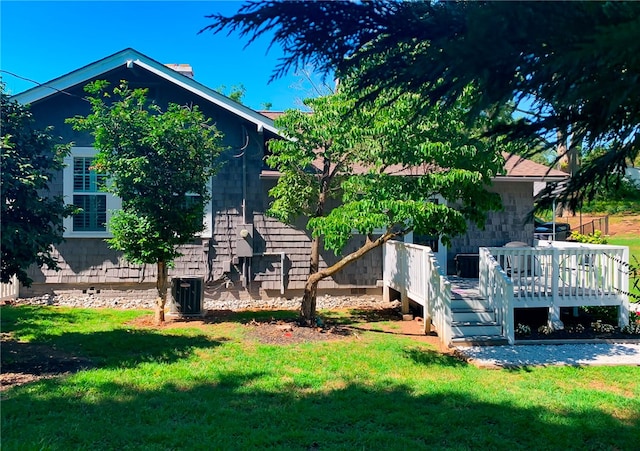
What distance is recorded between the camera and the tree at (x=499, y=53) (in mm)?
1751

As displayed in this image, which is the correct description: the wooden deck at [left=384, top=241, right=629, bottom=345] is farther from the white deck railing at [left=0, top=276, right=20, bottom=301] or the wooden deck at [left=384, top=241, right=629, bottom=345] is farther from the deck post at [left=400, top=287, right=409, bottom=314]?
the white deck railing at [left=0, top=276, right=20, bottom=301]

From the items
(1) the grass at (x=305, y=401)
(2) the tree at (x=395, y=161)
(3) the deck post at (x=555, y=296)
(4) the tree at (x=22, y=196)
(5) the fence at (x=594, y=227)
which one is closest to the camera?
(1) the grass at (x=305, y=401)

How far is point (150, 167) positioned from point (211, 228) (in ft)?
8.73

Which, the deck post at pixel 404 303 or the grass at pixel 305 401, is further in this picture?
the deck post at pixel 404 303

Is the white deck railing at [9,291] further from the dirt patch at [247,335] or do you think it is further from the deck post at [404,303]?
the deck post at [404,303]

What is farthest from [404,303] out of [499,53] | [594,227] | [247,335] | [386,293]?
[594,227]

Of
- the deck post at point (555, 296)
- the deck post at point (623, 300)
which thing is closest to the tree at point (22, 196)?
the deck post at point (555, 296)

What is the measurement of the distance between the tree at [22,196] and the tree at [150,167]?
5.02 ft

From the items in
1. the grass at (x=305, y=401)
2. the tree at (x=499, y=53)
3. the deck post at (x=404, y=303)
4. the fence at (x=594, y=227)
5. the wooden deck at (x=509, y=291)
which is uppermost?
the tree at (x=499, y=53)

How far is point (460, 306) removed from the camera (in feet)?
26.4

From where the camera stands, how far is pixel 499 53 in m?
1.79

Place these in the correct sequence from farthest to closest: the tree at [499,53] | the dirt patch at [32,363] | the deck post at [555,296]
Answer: the deck post at [555,296], the dirt patch at [32,363], the tree at [499,53]

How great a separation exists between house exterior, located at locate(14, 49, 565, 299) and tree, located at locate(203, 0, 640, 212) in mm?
7405

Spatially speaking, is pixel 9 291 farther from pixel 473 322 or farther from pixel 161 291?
pixel 473 322
